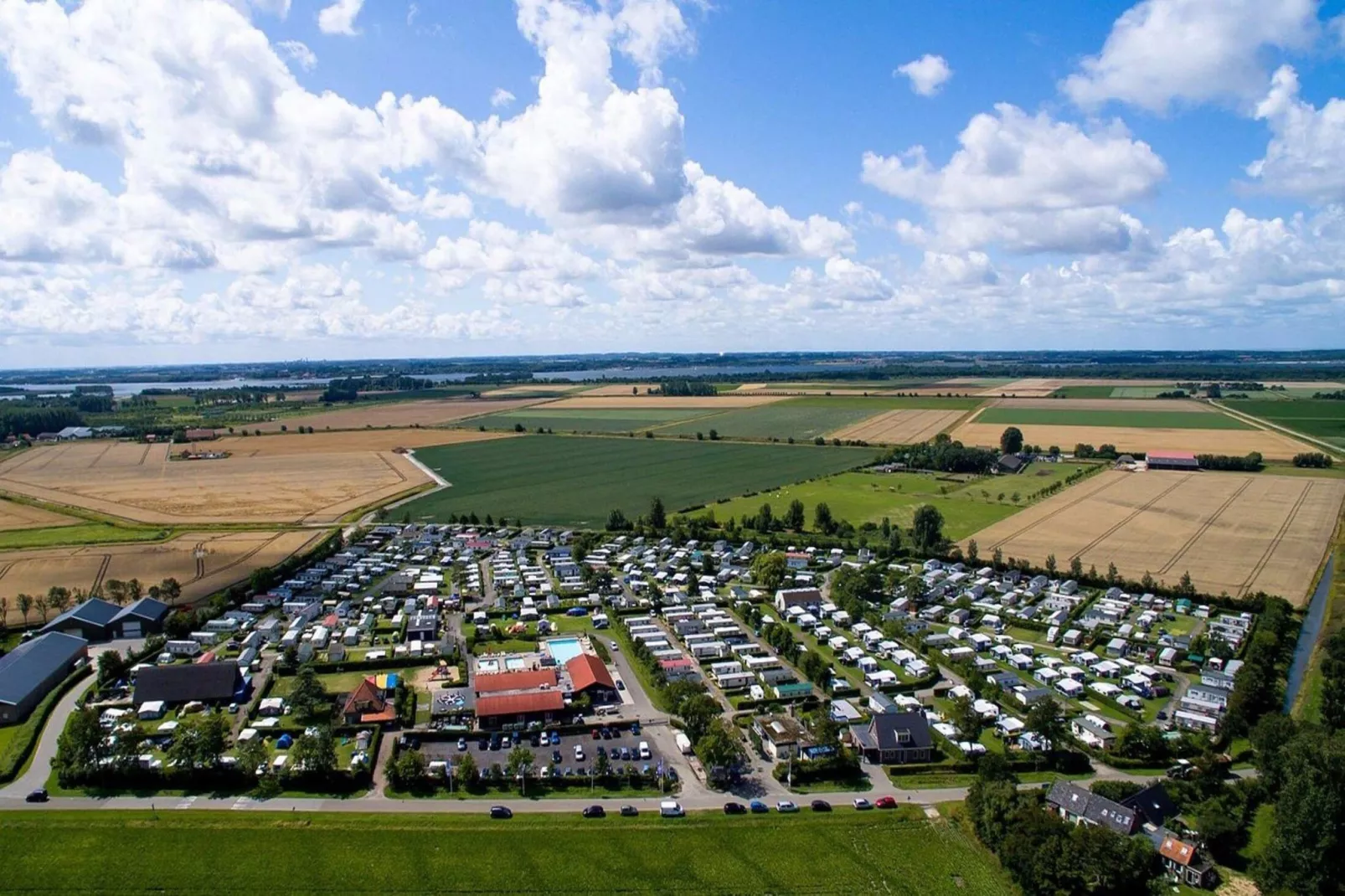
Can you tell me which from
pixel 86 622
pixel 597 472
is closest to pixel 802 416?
pixel 597 472

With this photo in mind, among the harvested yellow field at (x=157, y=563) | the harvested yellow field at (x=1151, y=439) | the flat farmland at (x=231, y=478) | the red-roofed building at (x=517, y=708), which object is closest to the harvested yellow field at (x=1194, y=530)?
the harvested yellow field at (x=1151, y=439)

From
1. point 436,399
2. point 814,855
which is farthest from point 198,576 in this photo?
point 436,399

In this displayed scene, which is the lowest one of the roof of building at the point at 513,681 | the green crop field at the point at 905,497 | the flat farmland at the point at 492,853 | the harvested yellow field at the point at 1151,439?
the flat farmland at the point at 492,853

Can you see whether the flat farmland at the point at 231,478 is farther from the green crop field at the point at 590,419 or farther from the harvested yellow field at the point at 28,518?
the green crop field at the point at 590,419

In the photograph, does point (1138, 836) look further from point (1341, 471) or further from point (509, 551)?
point (1341, 471)

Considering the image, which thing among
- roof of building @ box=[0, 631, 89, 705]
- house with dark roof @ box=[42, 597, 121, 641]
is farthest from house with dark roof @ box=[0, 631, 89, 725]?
house with dark roof @ box=[42, 597, 121, 641]

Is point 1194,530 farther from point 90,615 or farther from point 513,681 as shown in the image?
point 90,615
